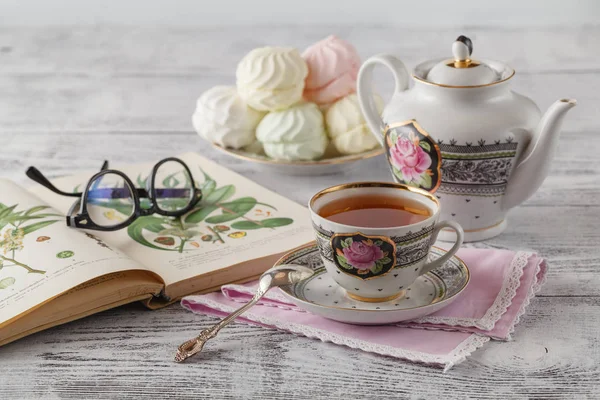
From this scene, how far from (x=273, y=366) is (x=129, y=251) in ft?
0.87

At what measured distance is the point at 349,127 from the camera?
111 cm

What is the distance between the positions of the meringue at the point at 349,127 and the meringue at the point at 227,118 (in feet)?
0.36

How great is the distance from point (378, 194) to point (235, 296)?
18 centimetres

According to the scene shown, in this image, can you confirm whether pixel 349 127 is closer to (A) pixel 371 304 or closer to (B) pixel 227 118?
(B) pixel 227 118

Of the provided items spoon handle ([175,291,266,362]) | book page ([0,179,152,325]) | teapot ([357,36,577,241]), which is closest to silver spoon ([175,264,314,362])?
spoon handle ([175,291,266,362])

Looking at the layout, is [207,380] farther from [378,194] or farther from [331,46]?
[331,46]

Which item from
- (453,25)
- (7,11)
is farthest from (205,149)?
(7,11)

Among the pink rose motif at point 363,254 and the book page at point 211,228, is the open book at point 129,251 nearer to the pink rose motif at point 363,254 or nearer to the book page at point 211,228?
the book page at point 211,228

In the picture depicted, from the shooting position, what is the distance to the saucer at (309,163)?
1116 millimetres

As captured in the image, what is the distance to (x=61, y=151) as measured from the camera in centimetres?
132

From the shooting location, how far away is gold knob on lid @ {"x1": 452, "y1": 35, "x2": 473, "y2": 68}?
35.3 inches

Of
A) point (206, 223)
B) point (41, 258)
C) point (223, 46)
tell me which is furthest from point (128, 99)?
point (41, 258)

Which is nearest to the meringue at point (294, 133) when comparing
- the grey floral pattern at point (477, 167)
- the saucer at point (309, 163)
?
the saucer at point (309, 163)

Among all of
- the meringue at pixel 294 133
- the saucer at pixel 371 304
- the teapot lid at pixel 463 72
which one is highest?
the teapot lid at pixel 463 72
